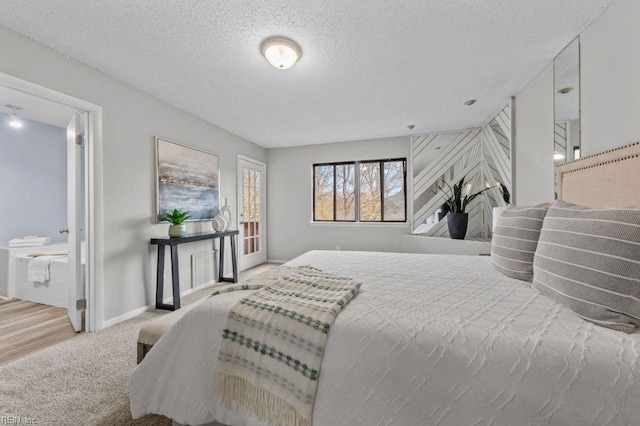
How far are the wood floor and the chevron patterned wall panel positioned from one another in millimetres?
4657

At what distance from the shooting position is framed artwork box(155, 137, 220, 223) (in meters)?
3.05

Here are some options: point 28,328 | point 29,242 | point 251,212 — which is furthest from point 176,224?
point 29,242

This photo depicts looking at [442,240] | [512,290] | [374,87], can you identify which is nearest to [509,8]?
[374,87]

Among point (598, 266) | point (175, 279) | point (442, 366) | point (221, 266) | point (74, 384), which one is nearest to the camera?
point (442, 366)

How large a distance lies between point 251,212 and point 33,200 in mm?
3045

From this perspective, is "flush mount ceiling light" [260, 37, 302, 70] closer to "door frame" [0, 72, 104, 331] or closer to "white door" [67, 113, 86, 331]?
"door frame" [0, 72, 104, 331]

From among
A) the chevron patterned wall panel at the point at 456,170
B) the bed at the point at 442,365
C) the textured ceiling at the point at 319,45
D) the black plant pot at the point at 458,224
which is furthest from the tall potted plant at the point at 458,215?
the bed at the point at 442,365

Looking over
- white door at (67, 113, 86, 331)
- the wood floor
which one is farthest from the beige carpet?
white door at (67, 113, 86, 331)

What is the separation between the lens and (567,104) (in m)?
2.12

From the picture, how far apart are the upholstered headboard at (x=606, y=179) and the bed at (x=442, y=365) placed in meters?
0.83

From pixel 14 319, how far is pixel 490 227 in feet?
19.4

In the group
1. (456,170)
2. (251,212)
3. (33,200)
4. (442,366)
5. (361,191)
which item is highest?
(456,170)

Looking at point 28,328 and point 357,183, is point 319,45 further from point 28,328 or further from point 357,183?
point 28,328

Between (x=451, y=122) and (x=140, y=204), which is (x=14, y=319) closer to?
(x=140, y=204)
